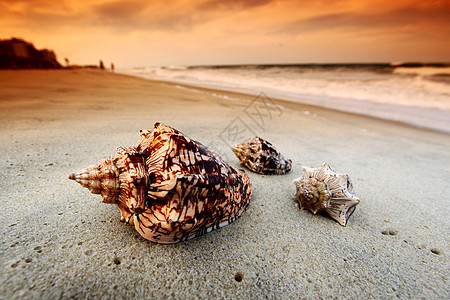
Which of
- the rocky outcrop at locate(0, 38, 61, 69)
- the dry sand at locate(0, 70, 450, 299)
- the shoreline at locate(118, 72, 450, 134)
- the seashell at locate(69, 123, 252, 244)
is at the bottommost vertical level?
the shoreline at locate(118, 72, 450, 134)

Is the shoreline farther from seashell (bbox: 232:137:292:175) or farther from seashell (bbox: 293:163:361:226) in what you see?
seashell (bbox: 293:163:361:226)

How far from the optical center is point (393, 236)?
67.7 inches

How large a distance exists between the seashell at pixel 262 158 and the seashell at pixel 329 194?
62 centimetres

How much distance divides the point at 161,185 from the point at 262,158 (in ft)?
4.78

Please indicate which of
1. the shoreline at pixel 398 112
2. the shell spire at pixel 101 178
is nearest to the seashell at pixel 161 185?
the shell spire at pixel 101 178

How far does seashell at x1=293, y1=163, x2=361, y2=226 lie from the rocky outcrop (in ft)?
73.0

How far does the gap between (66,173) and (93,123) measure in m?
1.85

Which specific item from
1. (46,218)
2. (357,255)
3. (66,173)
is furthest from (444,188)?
(66,173)

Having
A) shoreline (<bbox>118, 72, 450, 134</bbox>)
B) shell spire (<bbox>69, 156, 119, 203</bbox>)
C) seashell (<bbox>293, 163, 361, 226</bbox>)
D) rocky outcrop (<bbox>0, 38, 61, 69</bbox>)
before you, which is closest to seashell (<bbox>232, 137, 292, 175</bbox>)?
seashell (<bbox>293, 163, 361, 226</bbox>)

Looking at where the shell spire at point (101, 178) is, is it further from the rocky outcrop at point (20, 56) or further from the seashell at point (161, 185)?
the rocky outcrop at point (20, 56)

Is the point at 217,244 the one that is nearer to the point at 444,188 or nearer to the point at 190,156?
the point at 190,156

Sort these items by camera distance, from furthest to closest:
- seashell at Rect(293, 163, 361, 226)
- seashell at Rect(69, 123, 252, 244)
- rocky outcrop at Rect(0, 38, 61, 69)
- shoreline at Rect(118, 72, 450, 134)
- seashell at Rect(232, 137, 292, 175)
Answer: rocky outcrop at Rect(0, 38, 61, 69), shoreline at Rect(118, 72, 450, 134), seashell at Rect(232, 137, 292, 175), seashell at Rect(293, 163, 361, 226), seashell at Rect(69, 123, 252, 244)

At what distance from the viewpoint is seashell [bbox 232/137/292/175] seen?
247 cm

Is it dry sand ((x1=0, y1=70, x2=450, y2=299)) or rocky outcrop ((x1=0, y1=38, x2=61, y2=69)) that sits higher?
rocky outcrop ((x1=0, y1=38, x2=61, y2=69))
